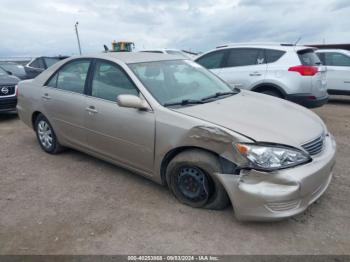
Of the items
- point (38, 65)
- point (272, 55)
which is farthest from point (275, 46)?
point (38, 65)

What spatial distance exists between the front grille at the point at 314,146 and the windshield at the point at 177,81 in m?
1.25

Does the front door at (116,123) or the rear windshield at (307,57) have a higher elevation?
the rear windshield at (307,57)

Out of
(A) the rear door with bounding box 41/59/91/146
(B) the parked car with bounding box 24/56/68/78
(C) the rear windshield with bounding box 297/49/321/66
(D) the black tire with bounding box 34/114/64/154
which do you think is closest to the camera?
(A) the rear door with bounding box 41/59/91/146

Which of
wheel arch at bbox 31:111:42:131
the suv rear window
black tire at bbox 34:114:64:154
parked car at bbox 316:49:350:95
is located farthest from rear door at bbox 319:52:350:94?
wheel arch at bbox 31:111:42:131

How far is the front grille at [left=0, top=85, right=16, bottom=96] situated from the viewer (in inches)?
290

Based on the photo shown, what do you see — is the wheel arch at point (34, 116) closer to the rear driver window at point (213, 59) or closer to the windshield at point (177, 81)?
the windshield at point (177, 81)

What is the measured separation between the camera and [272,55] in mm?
6703

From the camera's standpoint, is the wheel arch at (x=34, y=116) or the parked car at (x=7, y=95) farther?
the parked car at (x=7, y=95)

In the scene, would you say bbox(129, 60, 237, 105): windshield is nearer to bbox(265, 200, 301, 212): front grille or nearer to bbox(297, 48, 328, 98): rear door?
bbox(265, 200, 301, 212): front grille

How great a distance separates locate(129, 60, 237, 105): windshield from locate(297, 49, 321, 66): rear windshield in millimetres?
2962

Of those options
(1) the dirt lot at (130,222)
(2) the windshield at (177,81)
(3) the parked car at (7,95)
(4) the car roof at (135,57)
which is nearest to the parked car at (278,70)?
(2) the windshield at (177,81)

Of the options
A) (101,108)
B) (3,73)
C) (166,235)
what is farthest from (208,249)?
(3,73)

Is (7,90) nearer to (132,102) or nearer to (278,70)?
(132,102)

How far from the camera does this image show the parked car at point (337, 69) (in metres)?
8.90
